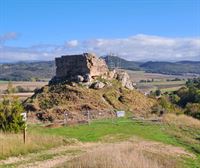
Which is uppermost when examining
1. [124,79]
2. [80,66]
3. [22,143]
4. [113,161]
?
[80,66]

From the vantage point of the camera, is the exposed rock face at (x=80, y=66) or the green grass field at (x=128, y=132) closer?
the green grass field at (x=128, y=132)

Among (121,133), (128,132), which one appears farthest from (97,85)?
(121,133)

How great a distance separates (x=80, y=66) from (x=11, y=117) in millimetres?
19153

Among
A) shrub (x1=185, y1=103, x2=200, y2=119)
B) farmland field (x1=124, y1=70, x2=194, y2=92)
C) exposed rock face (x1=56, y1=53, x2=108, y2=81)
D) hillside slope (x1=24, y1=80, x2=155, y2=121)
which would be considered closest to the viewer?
hillside slope (x1=24, y1=80, x2=155, y2=121)

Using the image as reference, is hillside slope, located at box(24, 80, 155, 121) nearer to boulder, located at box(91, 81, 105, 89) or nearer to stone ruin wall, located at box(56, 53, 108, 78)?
boulder, located at box(91, 81, 105, 89)

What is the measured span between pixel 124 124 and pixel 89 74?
37.2ft

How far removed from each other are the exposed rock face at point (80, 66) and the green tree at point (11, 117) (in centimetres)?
1714

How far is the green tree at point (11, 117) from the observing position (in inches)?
1002

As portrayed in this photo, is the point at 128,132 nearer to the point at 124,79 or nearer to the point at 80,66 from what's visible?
the point at 80,66

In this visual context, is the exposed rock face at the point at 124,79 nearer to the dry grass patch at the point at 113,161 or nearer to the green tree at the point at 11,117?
the green tree at the point at 11,117

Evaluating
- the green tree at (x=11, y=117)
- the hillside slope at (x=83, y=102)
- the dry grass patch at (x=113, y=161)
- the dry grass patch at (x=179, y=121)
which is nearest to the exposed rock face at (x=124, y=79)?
the hillside slope at (x=83, y=102)

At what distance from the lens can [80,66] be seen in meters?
44.3

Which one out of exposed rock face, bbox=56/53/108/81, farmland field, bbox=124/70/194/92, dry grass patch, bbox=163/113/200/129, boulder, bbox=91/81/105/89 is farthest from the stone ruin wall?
farmland field, bbox=124/70/194/92

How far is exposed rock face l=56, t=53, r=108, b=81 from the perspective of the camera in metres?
43.5
